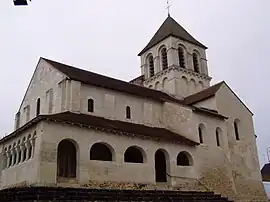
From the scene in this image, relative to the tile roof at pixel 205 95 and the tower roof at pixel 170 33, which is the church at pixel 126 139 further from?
the tower roof at pixel 170 33

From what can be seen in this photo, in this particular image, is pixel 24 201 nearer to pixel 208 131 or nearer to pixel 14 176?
pixel 14 176

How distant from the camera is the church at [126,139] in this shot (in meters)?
18.4

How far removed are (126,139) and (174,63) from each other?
17.0 metres

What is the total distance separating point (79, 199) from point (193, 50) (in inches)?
1080

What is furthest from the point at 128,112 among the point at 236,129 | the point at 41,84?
the point at 236,129

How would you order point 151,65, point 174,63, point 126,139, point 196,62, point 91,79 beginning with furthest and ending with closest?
point 151,65
point 196,62
point 174,63
point 91,79
point 126,139

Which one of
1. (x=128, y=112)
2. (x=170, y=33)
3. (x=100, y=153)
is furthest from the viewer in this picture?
(x=170, y=33)

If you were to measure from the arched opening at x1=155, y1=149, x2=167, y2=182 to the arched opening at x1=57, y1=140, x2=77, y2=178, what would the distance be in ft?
20.2

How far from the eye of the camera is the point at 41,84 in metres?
26.0

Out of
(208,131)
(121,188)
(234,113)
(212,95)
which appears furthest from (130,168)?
(234,113)

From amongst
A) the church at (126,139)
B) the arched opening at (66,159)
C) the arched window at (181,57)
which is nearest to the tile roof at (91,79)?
the church at (126,139)

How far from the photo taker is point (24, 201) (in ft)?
45.8

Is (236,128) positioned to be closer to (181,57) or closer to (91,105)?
(181,57)

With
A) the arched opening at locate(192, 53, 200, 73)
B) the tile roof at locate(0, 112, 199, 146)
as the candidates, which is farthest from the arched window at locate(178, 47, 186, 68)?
the tile roof at locate(0, 112, 199, 146)
